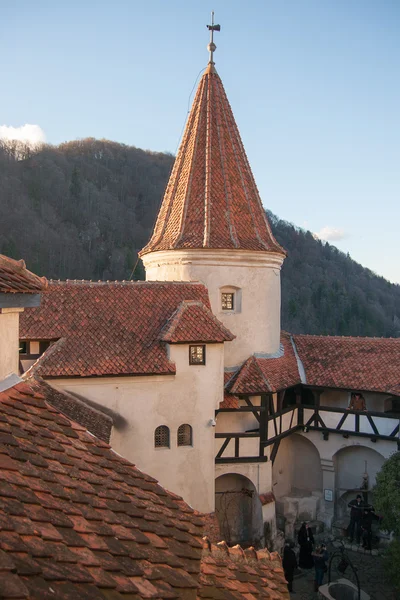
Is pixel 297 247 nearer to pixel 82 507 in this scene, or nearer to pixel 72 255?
pixel 72 255

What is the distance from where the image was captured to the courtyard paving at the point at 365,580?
15500mm

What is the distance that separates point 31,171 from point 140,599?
83.3 metres

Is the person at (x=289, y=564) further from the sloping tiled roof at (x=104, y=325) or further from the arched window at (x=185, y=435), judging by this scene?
the sloping tiled roof at (x=104, y=325)

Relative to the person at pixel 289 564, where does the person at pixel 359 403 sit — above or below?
above

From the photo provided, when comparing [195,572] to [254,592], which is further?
[254,592]

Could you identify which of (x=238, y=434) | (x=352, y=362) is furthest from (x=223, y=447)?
(x=352, y=362)

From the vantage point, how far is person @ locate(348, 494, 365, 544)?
1830cm

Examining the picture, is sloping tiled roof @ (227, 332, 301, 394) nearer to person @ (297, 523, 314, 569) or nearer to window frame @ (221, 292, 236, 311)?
window frame @ (221, 292, 236, 311)

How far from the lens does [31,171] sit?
8119 centimetres

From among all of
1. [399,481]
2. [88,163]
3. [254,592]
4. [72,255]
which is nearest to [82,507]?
[254,592]

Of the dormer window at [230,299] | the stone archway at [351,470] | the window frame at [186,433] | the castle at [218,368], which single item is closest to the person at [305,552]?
the castle at [218,368]

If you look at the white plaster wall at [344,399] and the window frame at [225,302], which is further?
the white plaster wall at [344,399]

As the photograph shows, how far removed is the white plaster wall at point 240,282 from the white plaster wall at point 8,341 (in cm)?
1267

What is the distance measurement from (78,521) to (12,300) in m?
2.34
